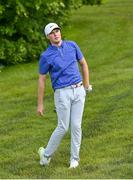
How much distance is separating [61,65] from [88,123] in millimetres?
3454

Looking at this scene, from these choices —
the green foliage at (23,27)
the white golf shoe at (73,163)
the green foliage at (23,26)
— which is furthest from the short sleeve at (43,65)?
the green foliage at (23,27)

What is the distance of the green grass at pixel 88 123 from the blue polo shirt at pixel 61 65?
4.03 feet

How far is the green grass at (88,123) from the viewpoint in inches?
321

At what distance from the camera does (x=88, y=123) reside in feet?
36.2

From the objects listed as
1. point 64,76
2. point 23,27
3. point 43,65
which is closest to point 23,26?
point 23,27

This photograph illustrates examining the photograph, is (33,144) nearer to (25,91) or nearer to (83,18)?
(25,91)

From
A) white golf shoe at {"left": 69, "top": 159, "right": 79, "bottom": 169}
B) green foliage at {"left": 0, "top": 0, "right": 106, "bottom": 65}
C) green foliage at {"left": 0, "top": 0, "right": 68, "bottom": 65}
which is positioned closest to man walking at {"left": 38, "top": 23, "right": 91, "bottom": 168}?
white golf shoe at {"left": 69, "top": 159, "right": 79, "bottom": 169}

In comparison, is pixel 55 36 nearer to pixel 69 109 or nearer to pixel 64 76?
pixel 64 76

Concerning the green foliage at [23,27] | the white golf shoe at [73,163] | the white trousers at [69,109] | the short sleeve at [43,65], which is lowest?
the green foliage at [23,27]

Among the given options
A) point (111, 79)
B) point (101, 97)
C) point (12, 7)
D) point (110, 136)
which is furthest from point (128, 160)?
point (12, 7)

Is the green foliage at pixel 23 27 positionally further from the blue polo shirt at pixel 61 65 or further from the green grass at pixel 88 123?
the blue polo shirt at pixel 61 65

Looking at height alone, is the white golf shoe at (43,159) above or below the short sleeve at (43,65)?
below

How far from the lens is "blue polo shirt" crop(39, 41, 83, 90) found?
7766 mm

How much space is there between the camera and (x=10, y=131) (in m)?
11.0
